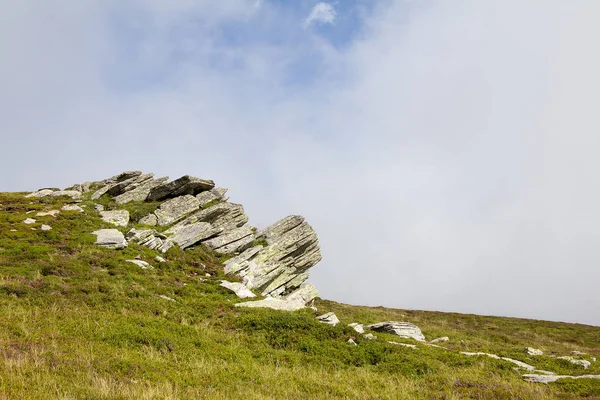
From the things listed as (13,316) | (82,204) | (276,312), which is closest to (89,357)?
(13,316)

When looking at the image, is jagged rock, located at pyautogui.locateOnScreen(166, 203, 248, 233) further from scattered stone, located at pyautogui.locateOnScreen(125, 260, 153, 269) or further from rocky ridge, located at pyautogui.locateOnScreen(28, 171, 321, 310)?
scattered stone, located at pyautogui.locateOnScreen(125, 260, 153, 269)

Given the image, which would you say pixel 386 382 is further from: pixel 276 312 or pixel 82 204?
pixel 82 204

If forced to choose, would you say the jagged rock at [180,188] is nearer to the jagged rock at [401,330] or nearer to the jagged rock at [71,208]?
the jagged rock at [71,208]

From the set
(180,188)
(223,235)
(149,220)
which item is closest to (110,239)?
(149,220)

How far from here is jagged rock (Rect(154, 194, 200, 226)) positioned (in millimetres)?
40062

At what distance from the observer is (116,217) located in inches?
1490

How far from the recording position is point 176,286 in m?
25.9

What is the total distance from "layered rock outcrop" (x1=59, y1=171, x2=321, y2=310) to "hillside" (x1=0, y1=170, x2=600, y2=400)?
1.12ft

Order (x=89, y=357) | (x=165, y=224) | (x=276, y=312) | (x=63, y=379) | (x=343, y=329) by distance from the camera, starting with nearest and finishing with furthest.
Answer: (x=63, y=379) < (x=89, y=357) < (x=343, y=329) < (x=276, y=312) < (x=165, y=224)

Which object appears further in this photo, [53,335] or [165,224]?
[165,224]

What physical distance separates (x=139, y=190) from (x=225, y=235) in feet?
54.9

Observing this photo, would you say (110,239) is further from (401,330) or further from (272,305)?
(401,330)

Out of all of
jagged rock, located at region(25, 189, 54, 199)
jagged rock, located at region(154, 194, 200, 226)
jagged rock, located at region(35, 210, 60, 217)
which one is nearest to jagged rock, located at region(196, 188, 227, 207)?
jagged rock, located at region(154, 194, 200, 226)

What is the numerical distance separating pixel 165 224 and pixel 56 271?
16.1m
